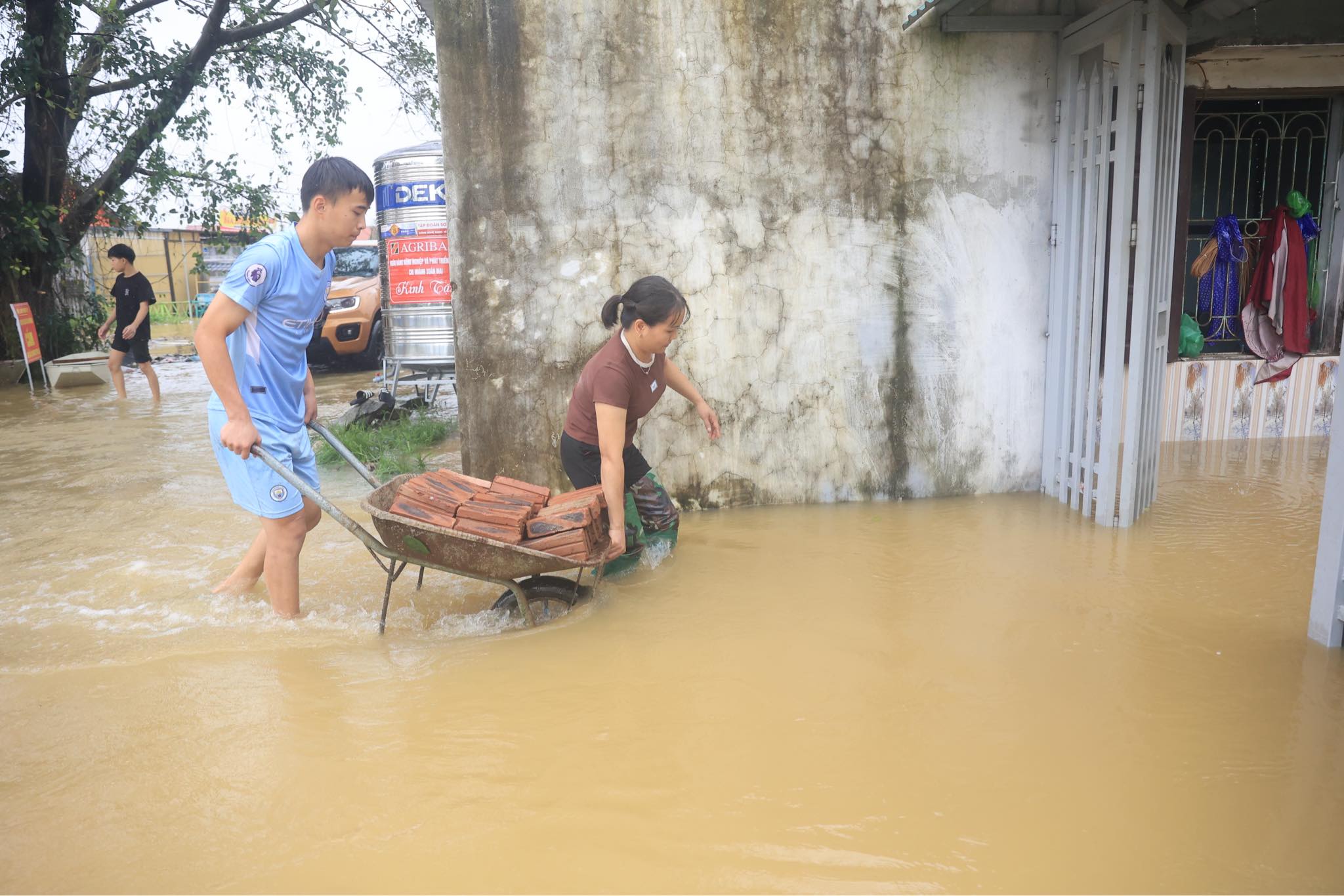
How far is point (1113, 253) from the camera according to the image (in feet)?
17.1

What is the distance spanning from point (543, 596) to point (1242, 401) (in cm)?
631

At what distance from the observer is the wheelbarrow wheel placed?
4.20 m

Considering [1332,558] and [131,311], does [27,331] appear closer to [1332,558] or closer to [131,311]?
[131,311]

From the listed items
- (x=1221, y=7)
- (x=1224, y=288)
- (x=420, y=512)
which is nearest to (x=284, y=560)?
(x=420, y=512)

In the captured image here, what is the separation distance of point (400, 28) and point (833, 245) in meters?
9.60

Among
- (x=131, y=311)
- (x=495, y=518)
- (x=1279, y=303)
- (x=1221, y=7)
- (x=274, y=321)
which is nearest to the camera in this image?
(x=274, y=321)

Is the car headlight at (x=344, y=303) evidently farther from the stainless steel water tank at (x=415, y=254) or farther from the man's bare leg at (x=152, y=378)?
the stainless steel water tank at (x=415, y=254)

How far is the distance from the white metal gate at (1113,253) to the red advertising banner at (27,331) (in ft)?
42.1

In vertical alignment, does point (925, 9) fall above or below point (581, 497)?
above

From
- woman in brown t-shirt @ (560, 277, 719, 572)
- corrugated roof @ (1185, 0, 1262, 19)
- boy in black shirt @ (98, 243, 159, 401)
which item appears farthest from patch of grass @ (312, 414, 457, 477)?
corrugated roof @ (1185, 0, 1262, 19)

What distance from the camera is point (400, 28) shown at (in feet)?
42.3

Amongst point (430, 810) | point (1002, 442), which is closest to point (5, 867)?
point (430, 810)

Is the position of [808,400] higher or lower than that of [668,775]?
higher

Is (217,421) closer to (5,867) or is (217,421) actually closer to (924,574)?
(5,867)
